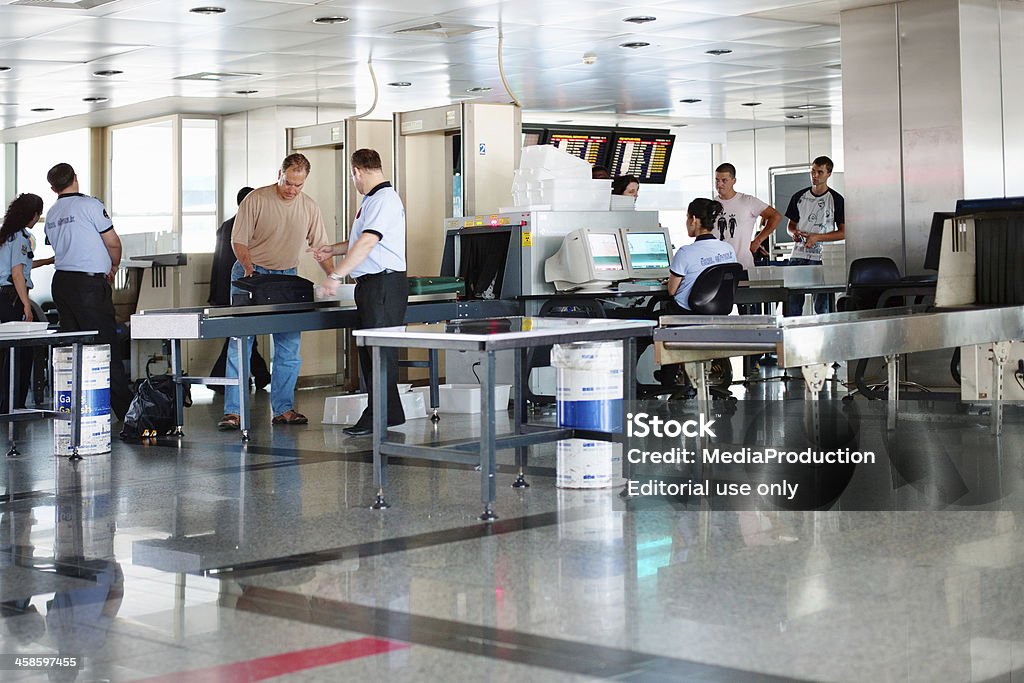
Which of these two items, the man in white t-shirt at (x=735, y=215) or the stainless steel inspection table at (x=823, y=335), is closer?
the stainless steel inspection table at (x=823, y=335)

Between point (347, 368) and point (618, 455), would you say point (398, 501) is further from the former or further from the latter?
point (347, 368)

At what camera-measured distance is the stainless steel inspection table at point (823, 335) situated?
185 inches

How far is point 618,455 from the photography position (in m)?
6.54

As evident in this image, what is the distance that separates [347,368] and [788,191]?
7.50m

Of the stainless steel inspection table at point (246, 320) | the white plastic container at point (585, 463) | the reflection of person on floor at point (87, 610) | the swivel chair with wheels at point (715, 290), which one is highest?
the swivel chair with wheels at point (715, 290)

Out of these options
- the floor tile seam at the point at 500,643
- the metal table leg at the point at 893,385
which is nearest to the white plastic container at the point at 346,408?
the metal table leg at the point at 893,385

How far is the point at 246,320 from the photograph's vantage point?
689cm

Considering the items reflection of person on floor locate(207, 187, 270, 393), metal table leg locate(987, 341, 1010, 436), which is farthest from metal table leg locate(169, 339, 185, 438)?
metal table leg locate(987, 341, 1010, 436)

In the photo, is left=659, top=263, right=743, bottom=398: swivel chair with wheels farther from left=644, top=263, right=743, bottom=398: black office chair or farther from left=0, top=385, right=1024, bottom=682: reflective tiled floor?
left=0, top=385, right=1024, bottom=682: reflective tiled floor

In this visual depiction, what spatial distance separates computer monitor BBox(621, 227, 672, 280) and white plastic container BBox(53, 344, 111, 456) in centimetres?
342

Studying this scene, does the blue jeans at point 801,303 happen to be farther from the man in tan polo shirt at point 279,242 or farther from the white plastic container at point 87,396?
the white plastic container at point 87,396

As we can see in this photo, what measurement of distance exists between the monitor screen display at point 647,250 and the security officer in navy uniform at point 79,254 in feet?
10.6

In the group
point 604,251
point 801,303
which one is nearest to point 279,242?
point 604,251

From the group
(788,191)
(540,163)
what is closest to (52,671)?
(540,163)
